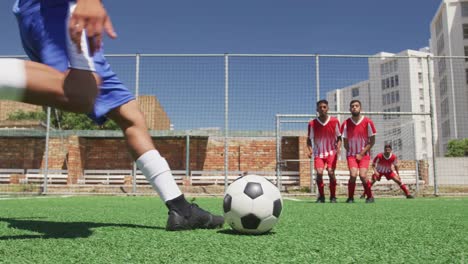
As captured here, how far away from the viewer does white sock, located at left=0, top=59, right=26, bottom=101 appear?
1.79 meters

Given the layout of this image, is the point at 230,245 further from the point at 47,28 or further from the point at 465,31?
the point at 465,31

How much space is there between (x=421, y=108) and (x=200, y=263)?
43.6ft

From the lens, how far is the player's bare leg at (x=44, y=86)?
180 cm

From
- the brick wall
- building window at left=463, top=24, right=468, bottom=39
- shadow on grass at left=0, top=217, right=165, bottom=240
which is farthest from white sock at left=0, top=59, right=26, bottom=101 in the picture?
building window at left=463, top=24, right=468, bottom=39

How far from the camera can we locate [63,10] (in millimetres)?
2566

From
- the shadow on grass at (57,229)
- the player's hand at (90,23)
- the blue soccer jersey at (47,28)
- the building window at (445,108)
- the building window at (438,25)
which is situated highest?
the building window at (438,25)

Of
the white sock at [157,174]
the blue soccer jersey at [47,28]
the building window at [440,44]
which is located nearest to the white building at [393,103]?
the white sock at [157,174]

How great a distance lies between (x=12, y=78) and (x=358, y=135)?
7378 millimetres

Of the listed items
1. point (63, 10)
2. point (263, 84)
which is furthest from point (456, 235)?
point (263, 84)

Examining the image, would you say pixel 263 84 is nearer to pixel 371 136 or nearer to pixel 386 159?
pixel 371 136

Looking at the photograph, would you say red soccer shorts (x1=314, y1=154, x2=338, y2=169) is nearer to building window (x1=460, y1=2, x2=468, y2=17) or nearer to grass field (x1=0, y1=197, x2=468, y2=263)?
grass field (x1=0, y1=197, x2=468, y2=263)

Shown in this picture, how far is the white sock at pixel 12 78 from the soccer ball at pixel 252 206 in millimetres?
1509

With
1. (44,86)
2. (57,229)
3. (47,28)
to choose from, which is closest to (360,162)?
(57,229)

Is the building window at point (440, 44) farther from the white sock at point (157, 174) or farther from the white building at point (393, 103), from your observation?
the white sock at point (157, 174)
